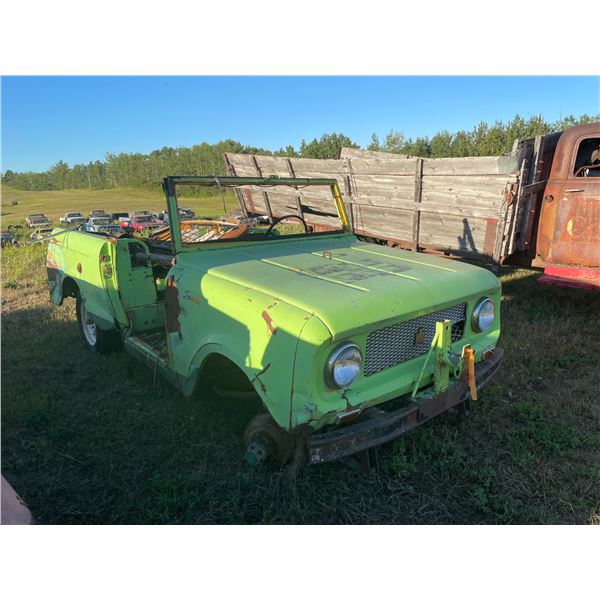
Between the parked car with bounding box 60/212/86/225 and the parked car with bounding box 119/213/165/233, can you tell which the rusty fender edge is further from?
the parked car with bounding box 60/212/86/225

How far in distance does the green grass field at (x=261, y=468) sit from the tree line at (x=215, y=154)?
182 centimetres

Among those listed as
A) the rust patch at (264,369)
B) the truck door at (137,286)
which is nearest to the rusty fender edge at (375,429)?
the rust patch at (264,369)

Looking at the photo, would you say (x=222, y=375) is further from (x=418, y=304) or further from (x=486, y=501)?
(x=486, y=501)

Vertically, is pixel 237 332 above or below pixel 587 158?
below

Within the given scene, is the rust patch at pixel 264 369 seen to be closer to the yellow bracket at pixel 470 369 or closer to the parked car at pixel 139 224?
the yellow bracket at pixel 470 369

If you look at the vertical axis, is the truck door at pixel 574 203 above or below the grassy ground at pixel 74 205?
above

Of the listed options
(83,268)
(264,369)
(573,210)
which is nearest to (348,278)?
(264,369)

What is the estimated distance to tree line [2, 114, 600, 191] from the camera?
21.9m

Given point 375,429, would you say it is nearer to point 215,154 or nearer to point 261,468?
point 261,468

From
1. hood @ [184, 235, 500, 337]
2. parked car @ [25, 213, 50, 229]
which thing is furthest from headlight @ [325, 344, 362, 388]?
parked car @ [25, 213, 50, 229]

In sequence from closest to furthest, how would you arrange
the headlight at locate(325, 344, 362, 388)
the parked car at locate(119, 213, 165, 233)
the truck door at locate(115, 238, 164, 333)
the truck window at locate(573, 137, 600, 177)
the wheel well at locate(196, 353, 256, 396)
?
the headlight at locate(325, 344, 362, 388) < the wheel well at locate(196, 353, 256, 396) < the truck door at locate(115, 238, 164, 333) < the truck window at locate(573, 137, 600, 177) < the parked car at locate(119, 213, 165, 233)

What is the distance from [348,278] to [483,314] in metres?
0.97

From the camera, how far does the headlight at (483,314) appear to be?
283cm

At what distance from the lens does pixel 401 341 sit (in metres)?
2.41
